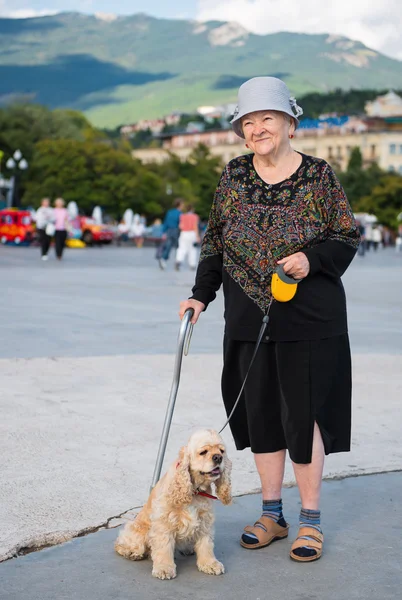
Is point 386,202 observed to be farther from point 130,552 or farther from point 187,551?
point 130,552

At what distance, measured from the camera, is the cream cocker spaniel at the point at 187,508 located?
390cm

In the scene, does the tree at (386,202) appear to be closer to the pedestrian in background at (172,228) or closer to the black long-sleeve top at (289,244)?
the pedestrian in background at (172,228)

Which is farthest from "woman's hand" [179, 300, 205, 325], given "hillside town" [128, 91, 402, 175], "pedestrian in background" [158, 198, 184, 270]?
"hillside town" [128, 91, 402, 175]

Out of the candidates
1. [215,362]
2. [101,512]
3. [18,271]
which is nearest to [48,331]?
[215,362]

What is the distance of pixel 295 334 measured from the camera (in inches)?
167

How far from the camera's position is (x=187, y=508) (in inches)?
157

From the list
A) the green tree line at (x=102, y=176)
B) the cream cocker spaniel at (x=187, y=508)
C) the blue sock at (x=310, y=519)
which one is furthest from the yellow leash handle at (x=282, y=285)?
the green tree line at (x=102, y=176)

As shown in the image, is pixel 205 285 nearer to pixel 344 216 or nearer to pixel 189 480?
pixel 344 216

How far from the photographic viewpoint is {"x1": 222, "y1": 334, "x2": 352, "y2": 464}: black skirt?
13.9 ft

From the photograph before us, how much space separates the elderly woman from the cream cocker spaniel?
0.39 meters

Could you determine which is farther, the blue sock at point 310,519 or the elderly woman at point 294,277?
the blue sock at point 310,519

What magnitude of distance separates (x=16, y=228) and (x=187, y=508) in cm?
4562

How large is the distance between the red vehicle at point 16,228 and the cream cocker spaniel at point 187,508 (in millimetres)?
45089

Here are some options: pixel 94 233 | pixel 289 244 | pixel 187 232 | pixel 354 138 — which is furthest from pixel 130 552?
pixel 354 138
